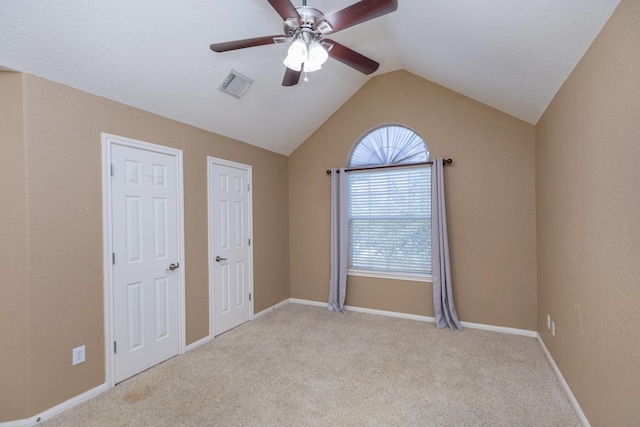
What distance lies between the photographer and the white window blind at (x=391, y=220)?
3754 millimetres

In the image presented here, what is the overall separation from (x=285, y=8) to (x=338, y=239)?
2974 mm

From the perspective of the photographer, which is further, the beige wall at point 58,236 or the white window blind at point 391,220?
the white window blind at point 391,220

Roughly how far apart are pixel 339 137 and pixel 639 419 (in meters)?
3.71

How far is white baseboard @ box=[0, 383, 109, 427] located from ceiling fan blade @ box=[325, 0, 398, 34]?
3.06 m

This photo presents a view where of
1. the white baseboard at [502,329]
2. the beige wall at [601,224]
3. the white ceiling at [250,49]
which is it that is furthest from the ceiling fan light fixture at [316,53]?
the white baseboard at [502,329]

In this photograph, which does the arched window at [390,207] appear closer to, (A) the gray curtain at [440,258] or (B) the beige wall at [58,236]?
(A) the gray curtain at [440,258]

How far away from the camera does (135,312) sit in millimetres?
2545

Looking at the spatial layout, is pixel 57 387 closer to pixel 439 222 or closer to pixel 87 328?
pixel 87 328

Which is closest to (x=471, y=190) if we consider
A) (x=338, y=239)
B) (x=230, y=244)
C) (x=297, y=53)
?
(x=338, y=239)

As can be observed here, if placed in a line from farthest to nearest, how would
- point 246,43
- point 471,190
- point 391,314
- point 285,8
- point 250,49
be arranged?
point 391,314 < point 471,190 < point 250,49 < point 246,43 < point 285,8

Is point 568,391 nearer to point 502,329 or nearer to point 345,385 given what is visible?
point 502,329

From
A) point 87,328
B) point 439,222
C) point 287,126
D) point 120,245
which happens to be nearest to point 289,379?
point 87,328

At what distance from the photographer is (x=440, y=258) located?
3.50 m

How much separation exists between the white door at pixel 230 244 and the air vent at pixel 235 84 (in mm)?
826
